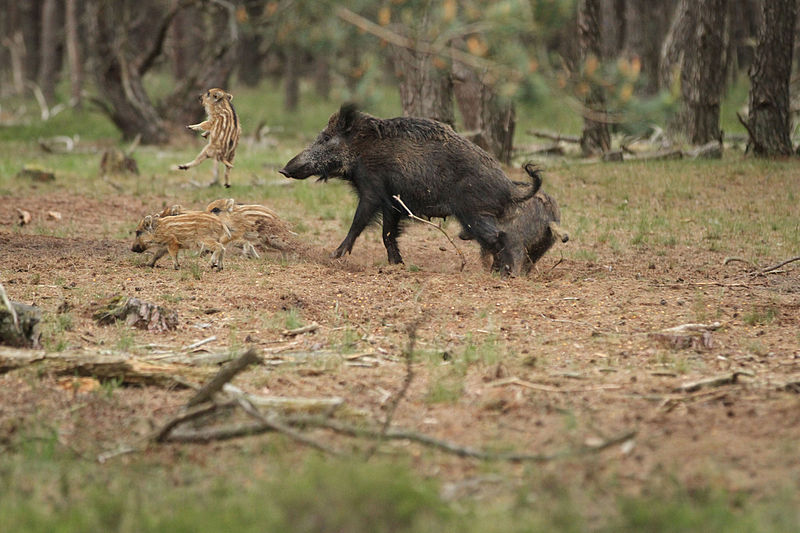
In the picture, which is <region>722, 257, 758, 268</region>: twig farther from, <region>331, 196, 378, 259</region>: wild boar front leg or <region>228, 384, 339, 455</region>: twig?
<region>228, 384, 339, 455</region>: twig

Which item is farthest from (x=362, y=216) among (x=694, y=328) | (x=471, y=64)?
(x=471, y=64)

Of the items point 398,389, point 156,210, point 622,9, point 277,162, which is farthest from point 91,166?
point 622,9

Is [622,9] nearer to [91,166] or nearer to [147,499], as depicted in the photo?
[91,166]

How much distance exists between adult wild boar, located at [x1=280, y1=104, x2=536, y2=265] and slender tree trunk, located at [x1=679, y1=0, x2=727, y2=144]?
7.47 metres

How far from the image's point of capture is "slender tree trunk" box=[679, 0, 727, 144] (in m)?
14.9

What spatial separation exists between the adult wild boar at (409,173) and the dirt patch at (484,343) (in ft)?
1.53

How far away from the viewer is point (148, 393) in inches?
205

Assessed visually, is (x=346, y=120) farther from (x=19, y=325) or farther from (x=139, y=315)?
(x=19, y=325)

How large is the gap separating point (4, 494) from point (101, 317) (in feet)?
8.77

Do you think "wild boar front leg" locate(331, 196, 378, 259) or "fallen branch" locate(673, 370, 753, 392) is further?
"wild boar front leg" locate(331, 196, 378, 259)

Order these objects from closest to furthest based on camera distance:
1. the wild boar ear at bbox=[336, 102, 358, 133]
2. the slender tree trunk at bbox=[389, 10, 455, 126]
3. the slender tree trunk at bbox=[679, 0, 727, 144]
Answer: the wild boar ear at bbox=[336, 102, 358, 133] < the slender tree trunk at bbox=[389, 10, 455, 126] < the slender tree trunk at bbox=[679, 0, 727, 144]

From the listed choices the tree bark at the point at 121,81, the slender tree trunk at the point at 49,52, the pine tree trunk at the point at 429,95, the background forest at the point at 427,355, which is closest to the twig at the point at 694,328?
the background forest at the point at 427,355

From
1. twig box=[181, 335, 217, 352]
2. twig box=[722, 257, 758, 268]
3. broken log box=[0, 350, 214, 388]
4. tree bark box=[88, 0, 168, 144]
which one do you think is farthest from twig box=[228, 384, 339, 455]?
tree bark box=[88, 0, 168, 144]

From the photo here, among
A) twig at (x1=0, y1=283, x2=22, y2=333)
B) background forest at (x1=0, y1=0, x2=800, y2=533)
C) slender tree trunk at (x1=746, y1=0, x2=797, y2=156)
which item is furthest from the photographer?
slender tree trunk at (x1=746, y1=0, x2=797, y2=156)
